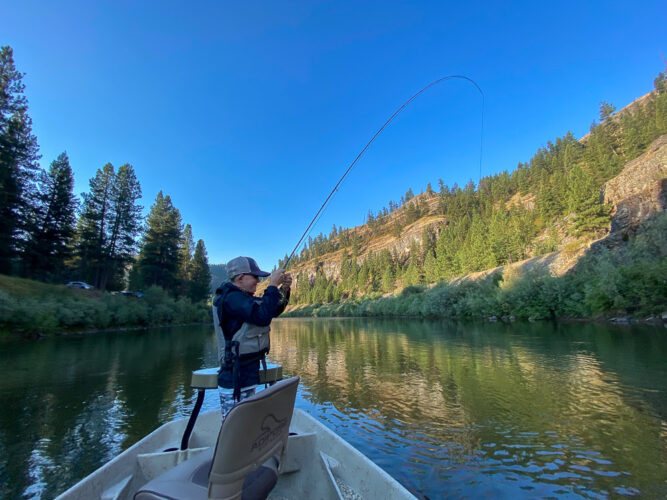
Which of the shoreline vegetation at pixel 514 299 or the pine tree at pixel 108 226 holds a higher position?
the pine tree at pixel 108 226

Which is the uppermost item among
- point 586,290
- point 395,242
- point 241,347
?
point 395,242

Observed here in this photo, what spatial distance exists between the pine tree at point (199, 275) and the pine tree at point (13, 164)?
35.1 m

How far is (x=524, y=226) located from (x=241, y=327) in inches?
3569

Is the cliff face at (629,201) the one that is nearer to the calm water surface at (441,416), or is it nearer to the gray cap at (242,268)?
the calm water surface at (441,416)

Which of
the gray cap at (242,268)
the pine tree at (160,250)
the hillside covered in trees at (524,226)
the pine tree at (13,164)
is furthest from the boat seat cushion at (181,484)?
the pine tree at (160,250)

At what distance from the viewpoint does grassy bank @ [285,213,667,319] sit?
27562 millimetres

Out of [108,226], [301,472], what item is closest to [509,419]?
[301,472]

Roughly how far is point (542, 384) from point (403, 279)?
104 m

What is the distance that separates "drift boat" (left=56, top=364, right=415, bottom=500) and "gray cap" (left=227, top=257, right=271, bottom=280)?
1.17m

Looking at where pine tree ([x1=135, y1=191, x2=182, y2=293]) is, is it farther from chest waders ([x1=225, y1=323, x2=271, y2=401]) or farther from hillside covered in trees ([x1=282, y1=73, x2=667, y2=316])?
chest waders ([x1=225, y1=323, x2=271, y2=401])

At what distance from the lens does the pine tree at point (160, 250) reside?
190 ft

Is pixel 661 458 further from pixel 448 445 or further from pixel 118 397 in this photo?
pixel 118 397

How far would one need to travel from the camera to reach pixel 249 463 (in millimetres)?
1900

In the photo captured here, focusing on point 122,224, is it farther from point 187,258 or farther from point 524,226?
point 524,226
